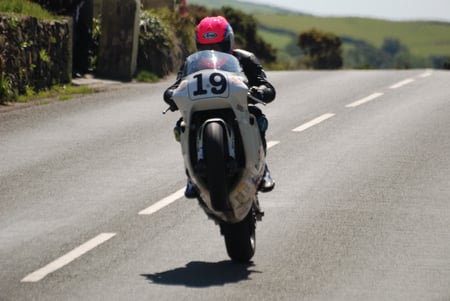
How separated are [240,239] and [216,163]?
93 centimetres

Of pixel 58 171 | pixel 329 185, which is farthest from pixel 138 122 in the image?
pixel 329 185

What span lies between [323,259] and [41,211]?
334cm

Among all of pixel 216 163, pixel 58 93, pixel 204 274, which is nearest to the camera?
pixel 216 163

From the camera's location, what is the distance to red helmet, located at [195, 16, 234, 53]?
9.60 meters

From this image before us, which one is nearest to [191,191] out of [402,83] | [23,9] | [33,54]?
[33,54]

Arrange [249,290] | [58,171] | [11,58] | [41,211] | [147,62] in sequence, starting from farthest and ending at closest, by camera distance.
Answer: [147,62] → [11,58] → [58,171] → [41,211] → [249,290]

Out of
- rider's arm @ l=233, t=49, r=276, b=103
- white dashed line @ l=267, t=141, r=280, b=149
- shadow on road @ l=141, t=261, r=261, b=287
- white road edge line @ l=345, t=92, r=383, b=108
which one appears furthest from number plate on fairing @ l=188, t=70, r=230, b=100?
white road edge line @ l=345, t=92, r=383, b=108

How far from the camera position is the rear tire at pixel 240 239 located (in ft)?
30.5

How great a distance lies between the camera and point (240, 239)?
9328 millimetres

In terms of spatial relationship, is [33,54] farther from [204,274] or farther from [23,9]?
[204,274]

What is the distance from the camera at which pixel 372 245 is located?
1004cm

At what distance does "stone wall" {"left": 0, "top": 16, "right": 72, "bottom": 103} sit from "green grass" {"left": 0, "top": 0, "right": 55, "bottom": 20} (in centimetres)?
23

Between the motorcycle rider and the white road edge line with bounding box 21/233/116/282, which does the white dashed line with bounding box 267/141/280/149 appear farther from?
the motorcycle rider

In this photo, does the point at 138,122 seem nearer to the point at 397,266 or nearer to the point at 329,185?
the point at 329,185
